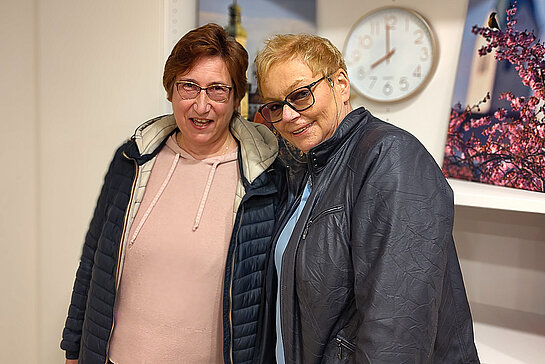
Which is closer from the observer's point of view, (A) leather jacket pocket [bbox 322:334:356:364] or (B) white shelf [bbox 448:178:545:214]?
(A) leather jacket pocket [bbox 322:334:356:364]

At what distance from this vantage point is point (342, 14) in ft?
6.08

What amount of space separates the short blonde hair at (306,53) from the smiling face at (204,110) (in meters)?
0.22

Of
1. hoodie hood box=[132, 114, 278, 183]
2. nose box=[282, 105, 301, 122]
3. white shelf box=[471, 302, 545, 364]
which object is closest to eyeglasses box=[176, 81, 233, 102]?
hoodie hood box=[132, 114, 278, 183]

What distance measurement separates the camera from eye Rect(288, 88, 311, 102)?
1.18 metres

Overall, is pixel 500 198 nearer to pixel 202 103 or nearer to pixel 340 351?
pixel 340 351

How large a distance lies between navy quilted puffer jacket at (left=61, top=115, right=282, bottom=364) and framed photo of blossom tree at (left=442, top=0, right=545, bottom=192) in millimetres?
616

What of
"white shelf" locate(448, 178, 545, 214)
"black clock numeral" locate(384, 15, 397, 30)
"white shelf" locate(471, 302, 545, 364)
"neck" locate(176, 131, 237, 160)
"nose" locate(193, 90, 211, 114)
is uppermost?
"black clock numeral" locate(384, 15, 397, 30)

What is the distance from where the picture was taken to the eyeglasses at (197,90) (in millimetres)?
1409

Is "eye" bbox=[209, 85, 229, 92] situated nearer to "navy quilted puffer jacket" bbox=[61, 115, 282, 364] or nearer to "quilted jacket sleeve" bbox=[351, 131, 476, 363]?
"navy quilted puffer jacket" bbox=[61, 115, 282, 364]

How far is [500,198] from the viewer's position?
141 cm

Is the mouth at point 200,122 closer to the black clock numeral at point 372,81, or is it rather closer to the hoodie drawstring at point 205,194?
the hoodie drawstring at point 205,194

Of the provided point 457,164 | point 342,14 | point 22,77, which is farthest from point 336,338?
point 22,77

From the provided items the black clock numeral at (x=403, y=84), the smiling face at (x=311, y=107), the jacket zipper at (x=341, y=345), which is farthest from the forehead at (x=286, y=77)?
the black clock numeral at (x=403, y=84)

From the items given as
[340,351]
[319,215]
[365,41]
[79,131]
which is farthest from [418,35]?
[79,131]
